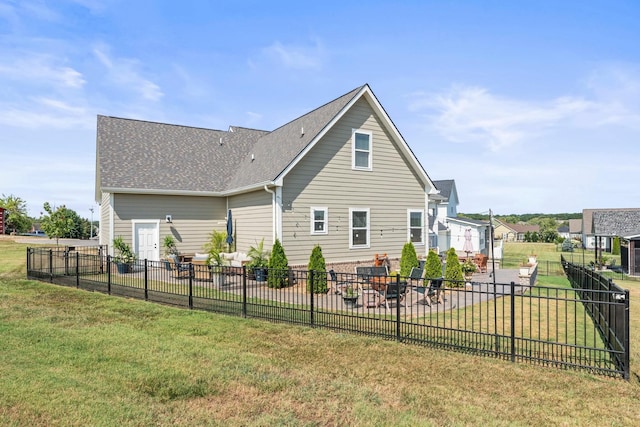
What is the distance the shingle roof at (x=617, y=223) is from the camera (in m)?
30.2

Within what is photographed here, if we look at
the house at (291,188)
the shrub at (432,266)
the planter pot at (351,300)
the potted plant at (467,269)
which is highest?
the house at (291,188)

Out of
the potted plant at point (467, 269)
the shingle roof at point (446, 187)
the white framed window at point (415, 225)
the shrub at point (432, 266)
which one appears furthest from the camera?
the shingle roof at point (446, 187)

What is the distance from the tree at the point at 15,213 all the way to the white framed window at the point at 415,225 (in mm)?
59168

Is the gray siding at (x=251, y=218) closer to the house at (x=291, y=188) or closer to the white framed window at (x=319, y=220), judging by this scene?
the house at (x=291, y=188)

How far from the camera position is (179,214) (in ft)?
61.3

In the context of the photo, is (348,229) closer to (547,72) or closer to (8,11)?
(547,72)

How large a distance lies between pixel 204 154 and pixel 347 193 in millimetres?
8727

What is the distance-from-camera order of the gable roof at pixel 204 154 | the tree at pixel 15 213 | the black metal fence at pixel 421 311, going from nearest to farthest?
the black metal fence at pixel 421 311 < the gable roof at pixel 204 154 < the tree at pixel 15 213

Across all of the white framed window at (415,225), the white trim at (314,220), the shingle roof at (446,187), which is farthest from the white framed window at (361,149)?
the shingle roof at (446,187)

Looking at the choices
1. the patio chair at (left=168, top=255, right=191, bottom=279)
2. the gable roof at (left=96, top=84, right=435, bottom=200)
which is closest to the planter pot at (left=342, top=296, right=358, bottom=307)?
the patio chair at (left=168, top=255, right=191, bottom=279)

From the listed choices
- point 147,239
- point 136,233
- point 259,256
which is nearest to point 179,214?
point 147,239

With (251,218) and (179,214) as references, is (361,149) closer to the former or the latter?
(251,218)

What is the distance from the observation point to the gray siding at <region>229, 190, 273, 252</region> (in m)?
16.2

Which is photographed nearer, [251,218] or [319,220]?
[319,220]
